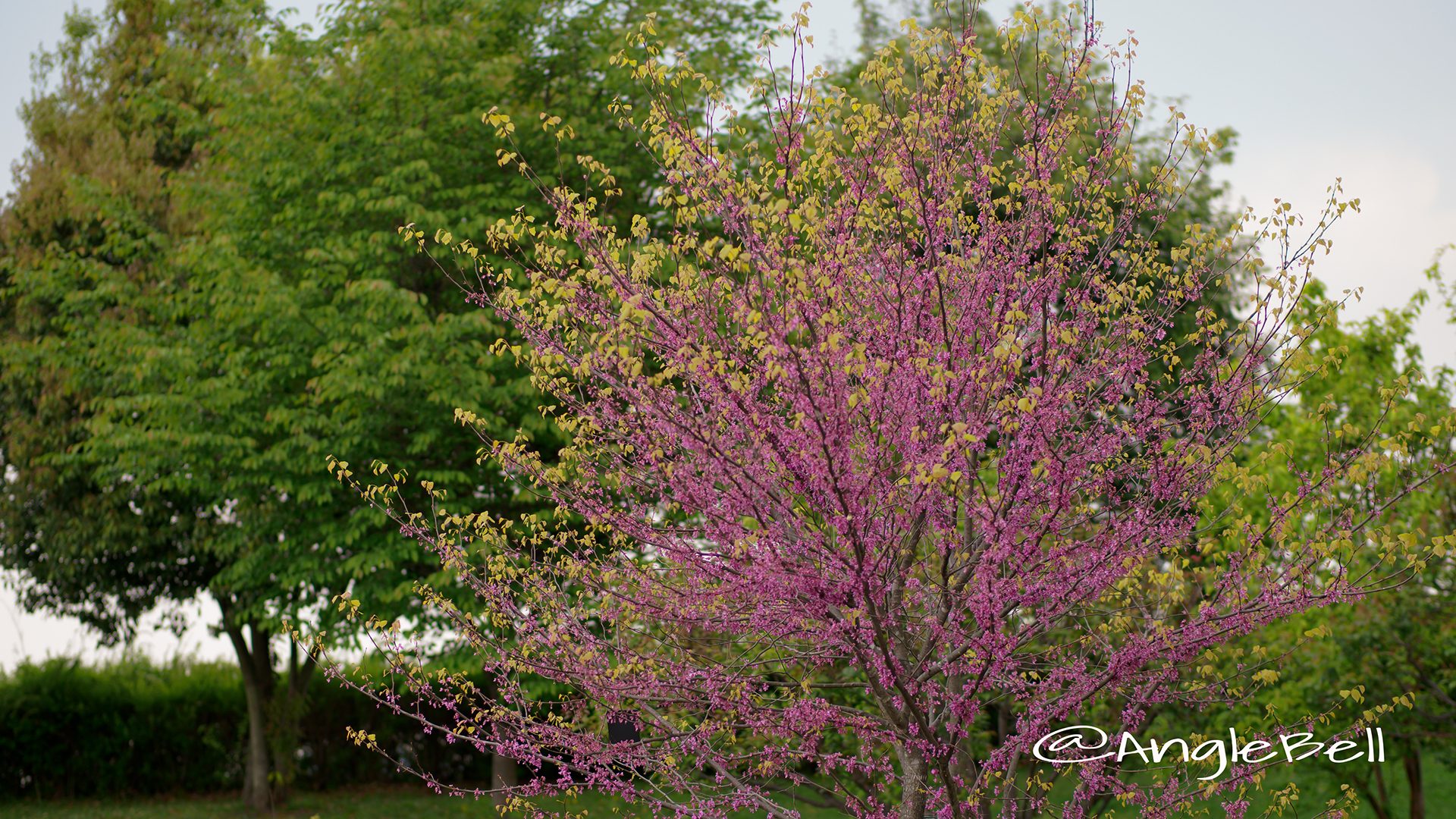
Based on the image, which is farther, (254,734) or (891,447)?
(254,734)

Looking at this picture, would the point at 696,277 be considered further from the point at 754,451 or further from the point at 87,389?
the point at 87,389

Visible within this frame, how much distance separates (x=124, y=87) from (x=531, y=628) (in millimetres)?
18462

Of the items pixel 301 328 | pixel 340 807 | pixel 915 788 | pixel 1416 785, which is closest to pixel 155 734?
Result: pixel 340 807

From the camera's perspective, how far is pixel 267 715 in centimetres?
1970

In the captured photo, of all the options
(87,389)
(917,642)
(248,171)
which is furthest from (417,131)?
(917,642)

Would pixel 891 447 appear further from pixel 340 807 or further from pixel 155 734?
pixel 155 734

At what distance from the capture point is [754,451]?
607cm

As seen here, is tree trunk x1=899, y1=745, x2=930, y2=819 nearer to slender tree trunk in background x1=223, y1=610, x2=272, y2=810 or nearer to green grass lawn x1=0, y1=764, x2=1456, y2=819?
green grass lawn x1=0, y1=764, x2=1456, y2=819

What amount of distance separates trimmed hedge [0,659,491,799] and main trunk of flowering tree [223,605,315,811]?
0.80 meters

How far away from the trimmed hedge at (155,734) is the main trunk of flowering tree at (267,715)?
80 centimetres

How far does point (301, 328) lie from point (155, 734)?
10.3 meters

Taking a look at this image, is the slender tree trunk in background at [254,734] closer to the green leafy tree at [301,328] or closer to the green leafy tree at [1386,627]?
the green leafy tree at [301,328]

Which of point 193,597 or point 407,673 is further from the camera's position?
point 193,597

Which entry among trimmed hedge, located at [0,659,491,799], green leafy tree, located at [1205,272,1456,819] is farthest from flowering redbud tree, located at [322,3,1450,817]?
trimmed hedge, located at [0,659,491,799]
